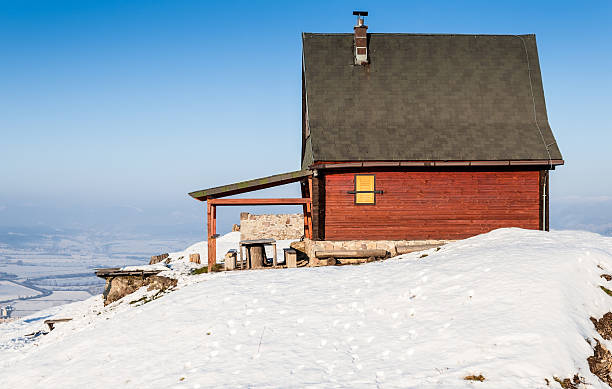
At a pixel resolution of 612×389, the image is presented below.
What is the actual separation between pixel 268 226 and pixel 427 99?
591 inches

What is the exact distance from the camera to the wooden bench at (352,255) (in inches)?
789

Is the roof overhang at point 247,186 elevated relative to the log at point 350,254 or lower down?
elevated

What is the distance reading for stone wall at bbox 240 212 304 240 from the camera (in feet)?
112

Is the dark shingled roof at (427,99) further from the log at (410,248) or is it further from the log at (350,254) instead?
the log at (350,254)

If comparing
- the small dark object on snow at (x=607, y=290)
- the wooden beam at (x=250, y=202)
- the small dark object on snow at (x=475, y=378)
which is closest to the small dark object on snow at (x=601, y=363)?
the small dark object on snow at (x=475, y=378)

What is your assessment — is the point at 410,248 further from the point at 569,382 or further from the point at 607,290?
the point at 569,382

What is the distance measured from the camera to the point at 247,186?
19.9m

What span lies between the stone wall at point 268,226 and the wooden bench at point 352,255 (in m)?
14.0

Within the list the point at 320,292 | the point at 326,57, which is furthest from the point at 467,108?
the point at 320,292

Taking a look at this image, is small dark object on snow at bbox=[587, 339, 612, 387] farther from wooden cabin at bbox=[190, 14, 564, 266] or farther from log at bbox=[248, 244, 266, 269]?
log at bbox=[248, 244, 266, 269]

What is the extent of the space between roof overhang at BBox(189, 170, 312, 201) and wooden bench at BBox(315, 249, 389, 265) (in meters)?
3.08

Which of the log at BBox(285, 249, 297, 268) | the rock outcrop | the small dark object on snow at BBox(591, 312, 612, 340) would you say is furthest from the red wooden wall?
the small dark object on snow at BBox(591, 312, 612, 340)

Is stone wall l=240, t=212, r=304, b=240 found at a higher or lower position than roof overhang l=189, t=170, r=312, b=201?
lower

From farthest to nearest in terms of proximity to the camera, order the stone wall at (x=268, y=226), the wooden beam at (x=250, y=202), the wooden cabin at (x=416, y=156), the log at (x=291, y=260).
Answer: the stone wall at (x=268, y=226)
the wooden cabin at (x=416, y=156)
the wooden beam at (x=250, y=202)
the log at (x=291, y=260)
